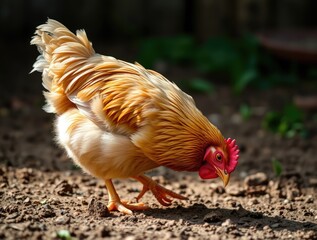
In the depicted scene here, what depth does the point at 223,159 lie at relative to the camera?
200 inches

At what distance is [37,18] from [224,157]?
267 inches

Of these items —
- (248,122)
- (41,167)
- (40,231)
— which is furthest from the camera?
(248,122)

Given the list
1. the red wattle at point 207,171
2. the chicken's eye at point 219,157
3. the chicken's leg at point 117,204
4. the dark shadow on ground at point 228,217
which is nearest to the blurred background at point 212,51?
the dark shadow on ground at point 228,217

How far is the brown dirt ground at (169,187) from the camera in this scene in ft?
15.9

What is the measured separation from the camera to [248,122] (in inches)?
347

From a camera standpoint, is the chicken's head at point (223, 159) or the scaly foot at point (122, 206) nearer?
the chicken's head at point (223, 159)

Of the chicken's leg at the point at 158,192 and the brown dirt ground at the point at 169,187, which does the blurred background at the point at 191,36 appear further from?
the chicken's leg at the point at 158,192

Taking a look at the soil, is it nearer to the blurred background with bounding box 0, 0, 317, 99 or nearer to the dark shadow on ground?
the dark shadow on ground

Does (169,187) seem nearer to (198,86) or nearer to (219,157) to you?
(219,157)

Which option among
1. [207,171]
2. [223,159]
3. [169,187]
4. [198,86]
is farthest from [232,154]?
[198,86]

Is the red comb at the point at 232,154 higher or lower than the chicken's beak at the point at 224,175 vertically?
higher

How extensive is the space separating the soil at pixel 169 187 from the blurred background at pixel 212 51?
9 centimetres

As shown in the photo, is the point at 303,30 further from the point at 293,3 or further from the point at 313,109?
the point at 313,109

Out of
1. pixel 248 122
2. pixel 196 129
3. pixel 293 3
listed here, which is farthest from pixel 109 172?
pixel 293 3
